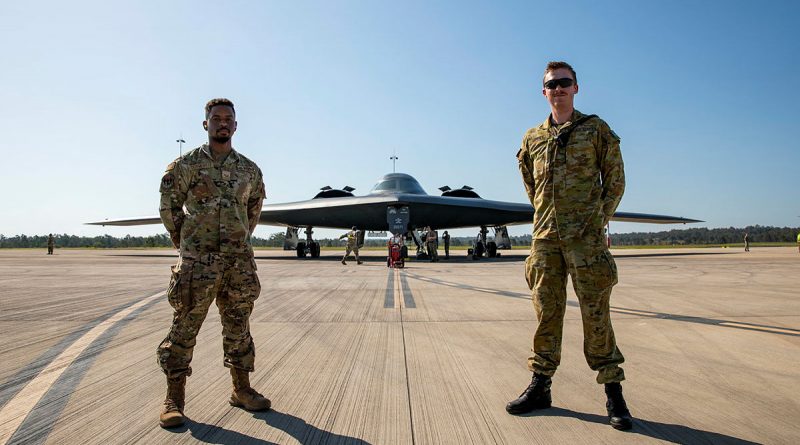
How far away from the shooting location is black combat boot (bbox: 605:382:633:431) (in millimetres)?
2791

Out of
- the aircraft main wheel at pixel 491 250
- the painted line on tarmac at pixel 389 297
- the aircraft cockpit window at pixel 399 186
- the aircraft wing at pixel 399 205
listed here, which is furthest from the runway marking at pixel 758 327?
the aircraft main wheel at pixel 491 250

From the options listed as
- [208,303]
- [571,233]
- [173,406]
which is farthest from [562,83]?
[173,406]

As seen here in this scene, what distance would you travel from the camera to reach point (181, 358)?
3109mm

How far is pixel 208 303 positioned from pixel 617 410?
9.29 feet

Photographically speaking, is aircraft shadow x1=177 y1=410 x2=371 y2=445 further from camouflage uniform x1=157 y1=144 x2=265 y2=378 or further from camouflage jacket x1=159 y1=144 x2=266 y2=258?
camouflage jacket x1=159 y1=144 x2=266 y2=258

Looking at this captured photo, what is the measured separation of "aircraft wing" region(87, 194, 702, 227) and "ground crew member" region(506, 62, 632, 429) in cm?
1875

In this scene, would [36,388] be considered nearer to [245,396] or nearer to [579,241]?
[245,396]

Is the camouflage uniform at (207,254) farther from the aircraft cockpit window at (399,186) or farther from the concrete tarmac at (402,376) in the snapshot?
the aircraft cockpit window at (399,186)

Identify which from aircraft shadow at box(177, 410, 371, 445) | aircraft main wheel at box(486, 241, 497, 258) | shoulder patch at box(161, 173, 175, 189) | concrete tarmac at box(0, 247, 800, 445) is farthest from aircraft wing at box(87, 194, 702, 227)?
aircraft shadow at box(177, 410, 371, 445)

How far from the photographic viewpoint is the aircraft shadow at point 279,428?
2.62 metres

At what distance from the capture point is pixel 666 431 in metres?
2.73

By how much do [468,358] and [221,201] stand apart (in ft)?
8.69

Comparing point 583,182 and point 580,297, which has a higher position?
point 583,182

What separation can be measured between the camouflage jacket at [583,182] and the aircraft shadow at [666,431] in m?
1.21
